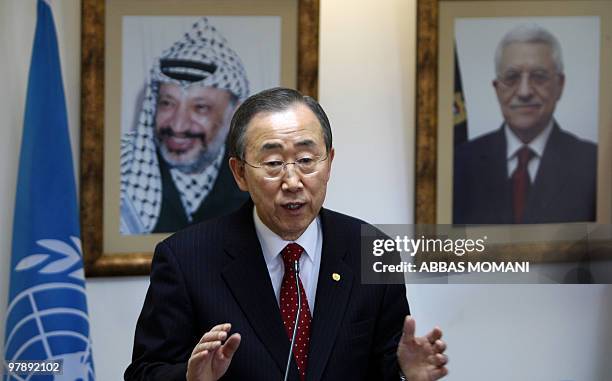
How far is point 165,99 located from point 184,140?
194mm

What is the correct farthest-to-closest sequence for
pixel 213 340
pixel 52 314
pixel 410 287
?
pixel 410 287, pixel 52 314, pixel 213 340

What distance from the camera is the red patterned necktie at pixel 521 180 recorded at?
155 inches

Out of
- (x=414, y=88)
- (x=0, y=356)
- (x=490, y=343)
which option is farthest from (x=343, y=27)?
(x=0, y=356)

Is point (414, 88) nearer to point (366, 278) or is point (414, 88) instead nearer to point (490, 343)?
point (490, 343)

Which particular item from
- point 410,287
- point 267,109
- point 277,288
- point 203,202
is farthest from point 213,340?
point 410,287

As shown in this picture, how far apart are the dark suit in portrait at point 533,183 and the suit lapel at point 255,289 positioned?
1739 mm

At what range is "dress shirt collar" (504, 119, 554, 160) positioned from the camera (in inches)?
155

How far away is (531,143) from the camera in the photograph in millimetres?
3953

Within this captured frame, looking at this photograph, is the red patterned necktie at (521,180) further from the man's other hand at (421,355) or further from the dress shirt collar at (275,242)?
the man's other hand at (421,355)

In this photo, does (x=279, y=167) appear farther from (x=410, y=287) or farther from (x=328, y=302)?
(x=410, y=287)

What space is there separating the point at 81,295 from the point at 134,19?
1.19 meters

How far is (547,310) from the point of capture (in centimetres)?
404

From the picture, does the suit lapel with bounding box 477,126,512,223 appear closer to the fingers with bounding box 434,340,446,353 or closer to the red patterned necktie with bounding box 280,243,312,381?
the red patterned necktie with bounding box 280,243,312,381

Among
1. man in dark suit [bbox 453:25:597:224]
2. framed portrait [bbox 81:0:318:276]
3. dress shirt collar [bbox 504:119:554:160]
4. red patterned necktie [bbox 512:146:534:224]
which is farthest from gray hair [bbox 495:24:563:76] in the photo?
framed portrait [bbox 81:0:318:276]
